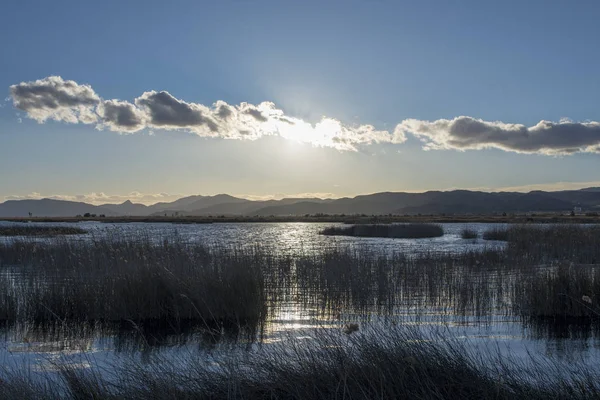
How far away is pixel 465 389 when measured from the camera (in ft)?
18.0

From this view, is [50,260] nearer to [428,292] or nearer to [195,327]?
[195,327]

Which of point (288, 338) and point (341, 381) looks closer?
point (341, 381)

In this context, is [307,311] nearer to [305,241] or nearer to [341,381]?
[341,381]

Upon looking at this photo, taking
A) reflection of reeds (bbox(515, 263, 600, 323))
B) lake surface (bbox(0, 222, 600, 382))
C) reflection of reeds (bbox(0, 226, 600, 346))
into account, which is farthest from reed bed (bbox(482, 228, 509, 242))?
lake surface (bbox(0, 222, 600, 382))

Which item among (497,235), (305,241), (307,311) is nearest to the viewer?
(307,311)

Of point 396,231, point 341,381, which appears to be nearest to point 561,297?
point 341,381

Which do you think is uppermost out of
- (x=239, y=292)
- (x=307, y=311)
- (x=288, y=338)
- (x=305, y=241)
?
(x=239, y=292)

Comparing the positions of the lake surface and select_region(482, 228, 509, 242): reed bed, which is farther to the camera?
select_region(482, 228, 509, 242): reed bed

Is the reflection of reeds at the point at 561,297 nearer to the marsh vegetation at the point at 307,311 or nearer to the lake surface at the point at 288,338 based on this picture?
the marsh vegetation at the point at 307,311

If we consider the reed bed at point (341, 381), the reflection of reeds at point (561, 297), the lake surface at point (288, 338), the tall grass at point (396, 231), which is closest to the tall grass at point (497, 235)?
the tall grass at point (396, 231)

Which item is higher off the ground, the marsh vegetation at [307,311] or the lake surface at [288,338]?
the marsh vegetation at [307,311]

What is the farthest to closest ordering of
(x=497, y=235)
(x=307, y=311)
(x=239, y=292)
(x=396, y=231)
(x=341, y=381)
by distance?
(x=396, y=231)
(x=497, y=235)
(x=307, y=311)
(x=239, y=292)
(x=341, y=381)

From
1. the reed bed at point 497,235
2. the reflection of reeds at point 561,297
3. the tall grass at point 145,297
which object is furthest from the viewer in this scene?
the reed bed at point 497,235

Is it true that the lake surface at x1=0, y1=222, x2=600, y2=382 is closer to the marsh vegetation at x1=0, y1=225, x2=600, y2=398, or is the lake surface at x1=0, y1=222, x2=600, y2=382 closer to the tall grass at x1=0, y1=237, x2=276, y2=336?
the marsh vegetation at x1=0, y1=225, x2=600, y2=398
